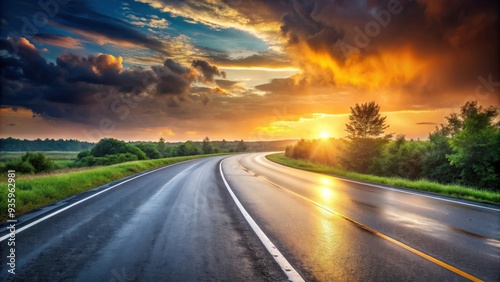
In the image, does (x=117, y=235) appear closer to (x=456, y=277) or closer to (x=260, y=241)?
(x=260, y=241)

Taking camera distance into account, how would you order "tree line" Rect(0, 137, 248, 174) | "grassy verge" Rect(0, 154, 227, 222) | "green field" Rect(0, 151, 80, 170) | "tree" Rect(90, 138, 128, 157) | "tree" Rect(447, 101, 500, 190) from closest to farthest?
1. "grassy verge" Rect(0, 154, 227, 222)
2. "tree" Rect(447, 101, 500, 190)
3. "tree line" Rect(0, 137, 248, 174)
4. "green field" Rect(0, 151, 80, 170)
5. "tree" Rect(90, 138, 128, 157)

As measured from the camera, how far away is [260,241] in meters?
5.39

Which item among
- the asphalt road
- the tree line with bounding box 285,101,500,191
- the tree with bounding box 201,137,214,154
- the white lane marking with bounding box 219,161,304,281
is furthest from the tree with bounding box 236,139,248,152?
the white lane marking with bounding box 219,161,304,281

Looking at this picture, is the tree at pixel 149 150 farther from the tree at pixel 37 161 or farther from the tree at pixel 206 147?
the tree at pixel 37 161

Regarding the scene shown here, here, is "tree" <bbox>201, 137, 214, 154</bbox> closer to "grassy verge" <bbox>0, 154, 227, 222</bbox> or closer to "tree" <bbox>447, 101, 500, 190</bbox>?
"tree" <bbox>447, 101, 500, 190</bbox>

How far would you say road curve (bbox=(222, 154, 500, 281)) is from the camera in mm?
4055

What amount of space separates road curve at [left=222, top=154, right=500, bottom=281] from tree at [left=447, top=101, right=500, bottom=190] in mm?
19664

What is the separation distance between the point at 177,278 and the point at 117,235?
2656mm

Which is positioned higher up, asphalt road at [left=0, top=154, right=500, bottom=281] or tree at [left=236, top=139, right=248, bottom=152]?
tree at [left=236, top=139, right=248, bottom=152]

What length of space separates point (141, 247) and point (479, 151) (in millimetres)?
30673

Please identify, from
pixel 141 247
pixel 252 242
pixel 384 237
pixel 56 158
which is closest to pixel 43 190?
pixel 141 247

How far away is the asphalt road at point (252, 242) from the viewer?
3943mm

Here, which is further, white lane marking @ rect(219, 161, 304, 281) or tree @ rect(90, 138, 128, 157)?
tree @ rect(90, 138, 128, 157)

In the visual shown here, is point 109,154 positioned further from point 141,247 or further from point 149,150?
point 141,247
